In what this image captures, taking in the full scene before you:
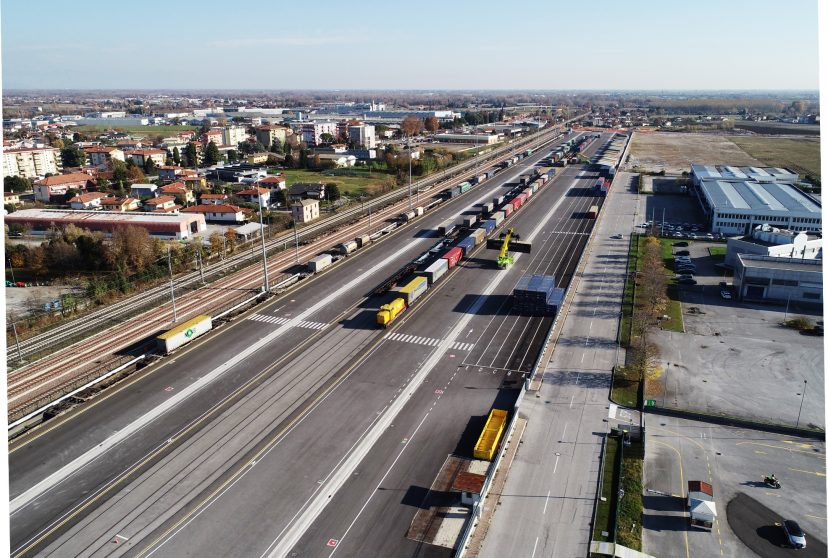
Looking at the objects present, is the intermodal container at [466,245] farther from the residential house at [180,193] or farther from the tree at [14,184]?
the tree at [14,184]

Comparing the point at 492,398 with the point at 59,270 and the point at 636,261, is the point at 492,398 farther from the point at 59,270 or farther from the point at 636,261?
the point at 59,270

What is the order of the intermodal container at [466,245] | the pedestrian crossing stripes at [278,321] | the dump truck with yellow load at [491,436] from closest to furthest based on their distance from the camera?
the dump truck with yellow load at [491,436]
the pedestrian crossing stripes at [278,321]
the intermodal container at [466,245]

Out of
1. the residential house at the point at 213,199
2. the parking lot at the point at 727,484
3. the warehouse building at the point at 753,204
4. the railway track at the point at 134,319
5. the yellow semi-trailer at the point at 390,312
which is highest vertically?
the warehouse building at the point at 753,204

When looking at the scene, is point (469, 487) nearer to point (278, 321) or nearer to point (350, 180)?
point (278, 321)

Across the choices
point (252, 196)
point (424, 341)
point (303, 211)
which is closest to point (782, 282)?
point (424, 341)

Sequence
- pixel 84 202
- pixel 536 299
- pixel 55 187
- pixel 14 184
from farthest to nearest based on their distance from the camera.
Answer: pixel 14 184
pixel 55 187
pixel 84 202
pixel 536 299

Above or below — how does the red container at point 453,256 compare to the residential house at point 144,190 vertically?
below

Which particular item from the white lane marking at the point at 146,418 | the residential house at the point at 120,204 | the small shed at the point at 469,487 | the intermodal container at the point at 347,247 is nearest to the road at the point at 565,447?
the small shed at the point at 469,487
